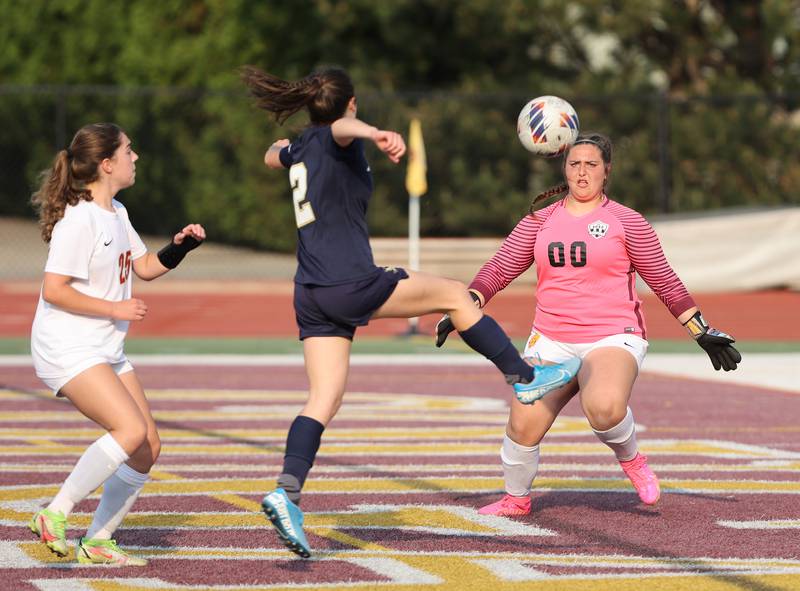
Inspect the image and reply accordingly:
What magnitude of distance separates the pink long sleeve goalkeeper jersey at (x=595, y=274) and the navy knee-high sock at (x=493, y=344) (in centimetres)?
107

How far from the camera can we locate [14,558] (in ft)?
21.3

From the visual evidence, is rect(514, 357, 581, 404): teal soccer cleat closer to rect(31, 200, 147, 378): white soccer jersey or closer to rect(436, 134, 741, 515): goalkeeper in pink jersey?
rect(436, 134, 741, 515): goalkeeper in pink jersey

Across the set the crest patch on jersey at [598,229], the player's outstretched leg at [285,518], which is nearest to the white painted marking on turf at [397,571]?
the player's outstretched leg at [285,518]

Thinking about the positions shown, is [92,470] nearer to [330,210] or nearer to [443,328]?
[330,210]

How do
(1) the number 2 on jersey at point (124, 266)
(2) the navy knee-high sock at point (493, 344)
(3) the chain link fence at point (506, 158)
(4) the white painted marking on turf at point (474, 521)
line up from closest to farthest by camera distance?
(2) the navy knee-high sock at point (493, 344) < (1) the number 2 on jersey at point (124, 266) < (4) the white painted marking on turf at point (474, 521) < (3) the chain link fence at point (506, 158)

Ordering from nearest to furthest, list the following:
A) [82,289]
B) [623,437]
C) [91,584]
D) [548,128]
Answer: [91,584], [82,289], [623,437], [548,128]

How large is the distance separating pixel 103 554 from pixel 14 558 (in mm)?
405

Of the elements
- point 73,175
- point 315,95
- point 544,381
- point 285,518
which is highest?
point 315,95

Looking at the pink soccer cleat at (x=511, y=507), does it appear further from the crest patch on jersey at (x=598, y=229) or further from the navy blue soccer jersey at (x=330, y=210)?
the navy blue soccer jersey at (x=330, y=210)

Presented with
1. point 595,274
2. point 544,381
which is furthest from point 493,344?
point 595,274

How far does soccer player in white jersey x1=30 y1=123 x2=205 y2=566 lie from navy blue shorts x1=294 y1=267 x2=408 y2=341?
2.20 ft

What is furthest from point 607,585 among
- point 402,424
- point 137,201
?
point 137,201

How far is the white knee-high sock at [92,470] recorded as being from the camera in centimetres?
625

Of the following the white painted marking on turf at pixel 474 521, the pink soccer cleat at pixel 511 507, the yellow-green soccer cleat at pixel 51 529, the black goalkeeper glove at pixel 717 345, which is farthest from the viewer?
the pink soccer cleat at pixel 511 507
